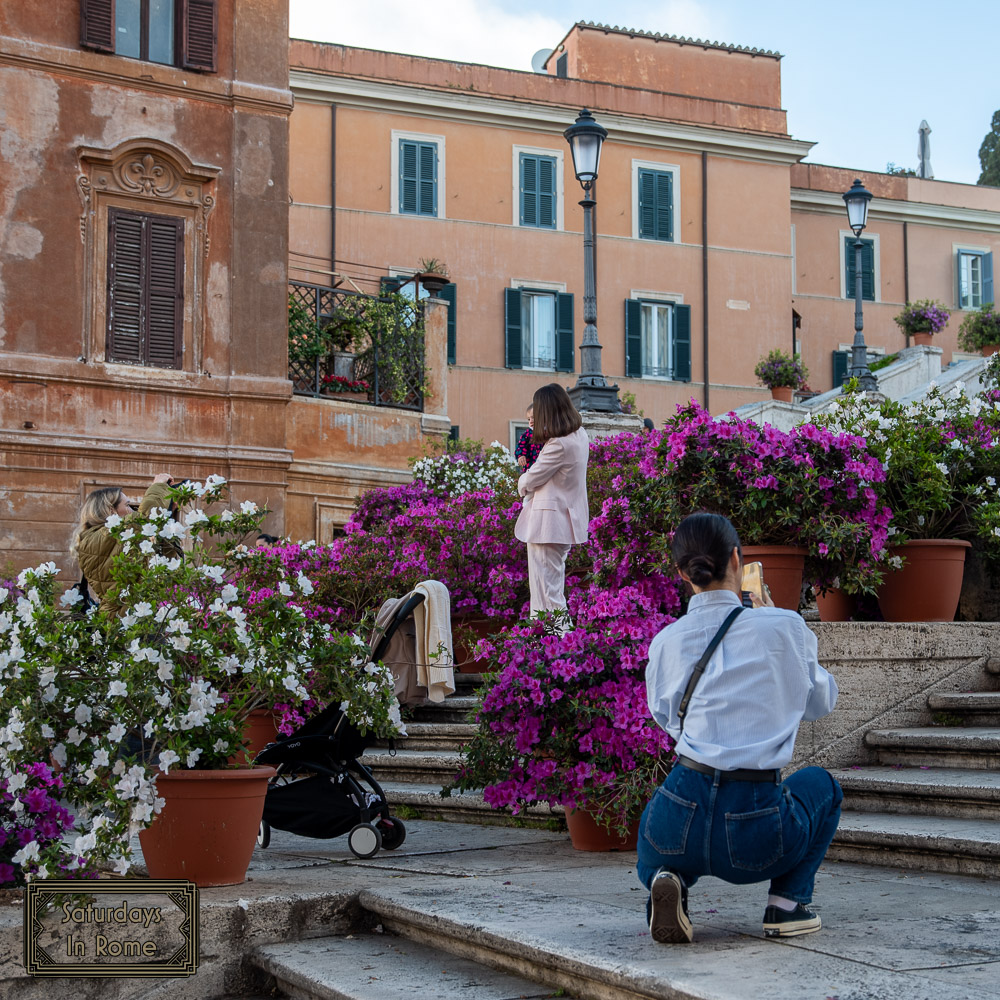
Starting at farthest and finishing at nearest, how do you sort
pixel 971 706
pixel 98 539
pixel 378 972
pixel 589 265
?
pixel 589 265
pixel 98 539
pixel 971 706
pixel 378 972

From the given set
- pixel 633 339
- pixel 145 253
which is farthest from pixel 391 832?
pixel 633 339

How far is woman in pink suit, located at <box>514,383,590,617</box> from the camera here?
767cm

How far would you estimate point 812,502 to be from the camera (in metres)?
6.69

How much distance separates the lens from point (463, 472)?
511 inches

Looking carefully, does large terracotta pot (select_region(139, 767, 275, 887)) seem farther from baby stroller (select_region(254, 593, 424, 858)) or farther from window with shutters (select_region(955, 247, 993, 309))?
window with shutters (select_region(955, 247, 993, 309))

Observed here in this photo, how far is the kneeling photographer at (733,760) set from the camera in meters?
3.56

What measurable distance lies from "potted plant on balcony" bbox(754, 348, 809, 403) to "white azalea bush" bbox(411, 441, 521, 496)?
14911 mm

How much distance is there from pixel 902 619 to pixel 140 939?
14.6ft

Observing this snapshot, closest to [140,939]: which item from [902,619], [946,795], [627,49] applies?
[946,795]

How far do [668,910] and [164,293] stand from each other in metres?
12.4

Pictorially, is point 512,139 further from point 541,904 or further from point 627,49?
point 541,904

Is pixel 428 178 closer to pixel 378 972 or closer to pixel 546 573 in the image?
pixel 546 573

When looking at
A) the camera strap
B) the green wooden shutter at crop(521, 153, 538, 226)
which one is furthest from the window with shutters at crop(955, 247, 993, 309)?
the camera strap

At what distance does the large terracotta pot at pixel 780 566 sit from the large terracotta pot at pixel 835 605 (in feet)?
2.03
